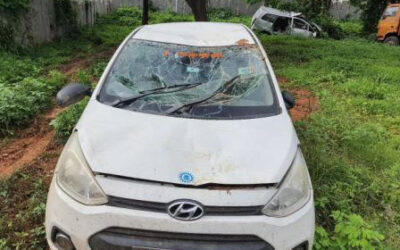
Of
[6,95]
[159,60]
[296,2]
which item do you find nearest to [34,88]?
[6,95]

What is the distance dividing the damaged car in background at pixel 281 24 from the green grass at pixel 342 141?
860 cm

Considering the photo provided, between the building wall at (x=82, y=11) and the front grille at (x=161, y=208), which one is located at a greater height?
the front grille at (x=161, y=208)

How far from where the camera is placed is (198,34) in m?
4.15

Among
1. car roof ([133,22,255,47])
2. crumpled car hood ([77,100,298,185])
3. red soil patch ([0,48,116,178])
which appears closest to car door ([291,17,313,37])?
red soil patch ([0,48,116,178])

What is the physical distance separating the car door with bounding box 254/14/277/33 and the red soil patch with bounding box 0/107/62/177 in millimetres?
16766

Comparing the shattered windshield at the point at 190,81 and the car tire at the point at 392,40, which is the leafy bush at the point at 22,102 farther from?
the car tire at the point at 392,40

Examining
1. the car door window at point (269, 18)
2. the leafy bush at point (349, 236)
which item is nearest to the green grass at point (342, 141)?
the leafy bush at point (349, 236)

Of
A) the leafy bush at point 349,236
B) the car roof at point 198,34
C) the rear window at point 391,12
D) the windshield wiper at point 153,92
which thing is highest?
the car roof at point 198,34

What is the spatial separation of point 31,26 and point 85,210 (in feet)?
38.2

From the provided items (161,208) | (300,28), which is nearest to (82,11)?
(300,28)

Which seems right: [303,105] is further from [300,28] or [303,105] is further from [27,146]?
[300,28]

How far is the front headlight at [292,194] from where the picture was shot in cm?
243

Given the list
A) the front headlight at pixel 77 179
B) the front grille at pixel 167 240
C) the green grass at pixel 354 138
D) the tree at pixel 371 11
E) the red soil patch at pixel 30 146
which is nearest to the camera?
the front grille at pixel 167 240

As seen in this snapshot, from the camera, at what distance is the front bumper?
7.54 ft
